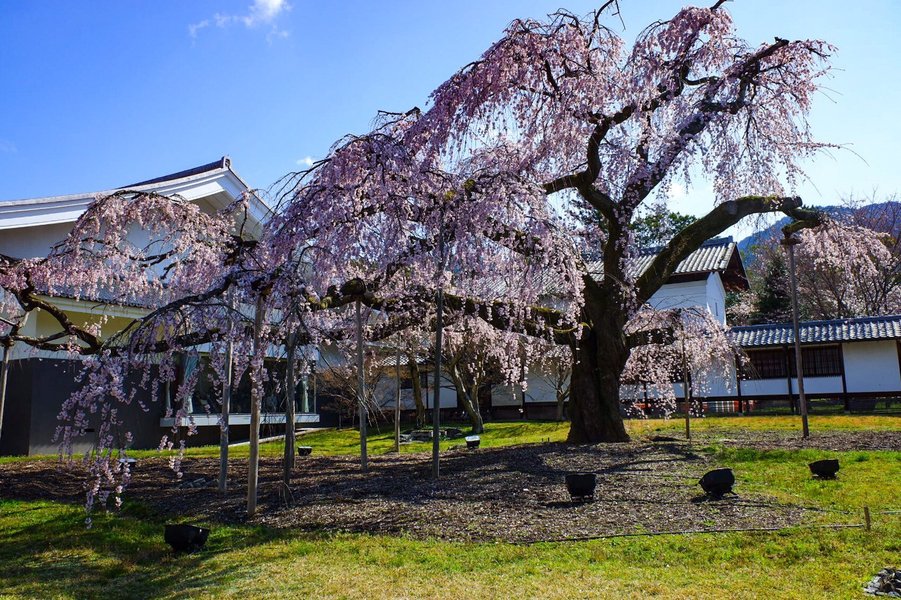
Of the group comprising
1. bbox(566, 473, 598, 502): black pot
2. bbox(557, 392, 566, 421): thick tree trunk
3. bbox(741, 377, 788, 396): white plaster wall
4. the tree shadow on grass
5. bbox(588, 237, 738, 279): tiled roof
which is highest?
bbox(588, 237, 738, 279): tiled roof

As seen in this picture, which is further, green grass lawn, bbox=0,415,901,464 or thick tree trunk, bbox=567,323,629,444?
A: green grass lawn, bbox=0,415,901,464

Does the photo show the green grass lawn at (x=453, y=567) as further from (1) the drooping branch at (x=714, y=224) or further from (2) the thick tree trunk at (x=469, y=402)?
(2) the thick tree trunk at (x=469, y=402)

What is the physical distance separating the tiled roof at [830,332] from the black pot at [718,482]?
51.9ft

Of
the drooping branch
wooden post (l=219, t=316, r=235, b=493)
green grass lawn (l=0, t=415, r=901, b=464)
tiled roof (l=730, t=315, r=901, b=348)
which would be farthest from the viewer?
tiled roof (l=730, t=315, r=901, b=348)

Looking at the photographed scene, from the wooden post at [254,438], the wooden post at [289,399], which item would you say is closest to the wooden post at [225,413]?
the wooden post at [254,438]

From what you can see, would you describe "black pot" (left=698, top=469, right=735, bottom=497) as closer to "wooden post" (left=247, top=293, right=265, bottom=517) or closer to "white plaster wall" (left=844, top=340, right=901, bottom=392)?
"wooden post" (left=247, top=293, right=265, bottom=517)

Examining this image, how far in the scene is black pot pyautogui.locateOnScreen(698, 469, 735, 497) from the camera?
7.20 meters

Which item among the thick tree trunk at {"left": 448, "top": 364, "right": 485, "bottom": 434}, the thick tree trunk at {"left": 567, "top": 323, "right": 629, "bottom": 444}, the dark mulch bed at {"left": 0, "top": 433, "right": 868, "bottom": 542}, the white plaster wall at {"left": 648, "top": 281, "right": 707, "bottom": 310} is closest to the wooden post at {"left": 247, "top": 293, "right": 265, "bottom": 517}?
the dark mulch bed at {"left": 0, "top": 433, "right": 868, "bottom": 542}

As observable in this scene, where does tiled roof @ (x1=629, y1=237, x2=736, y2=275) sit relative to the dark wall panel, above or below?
above

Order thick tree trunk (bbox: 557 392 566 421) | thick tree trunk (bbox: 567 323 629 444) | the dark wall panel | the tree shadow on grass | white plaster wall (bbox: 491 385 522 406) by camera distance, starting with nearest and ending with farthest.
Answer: the tree shadow on grass, thick tree trunk (bbox: 567 323 629 444), the dark wall panel, thick tree trunk (bbox: 557 392 566 421), white plaster wall (bbox: 491 385 522 406)

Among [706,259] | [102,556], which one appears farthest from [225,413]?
[706,259]

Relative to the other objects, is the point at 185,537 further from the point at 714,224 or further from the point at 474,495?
the point at 714,224

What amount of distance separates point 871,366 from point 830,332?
169cm

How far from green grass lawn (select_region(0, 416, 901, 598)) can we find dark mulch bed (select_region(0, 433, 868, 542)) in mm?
408
